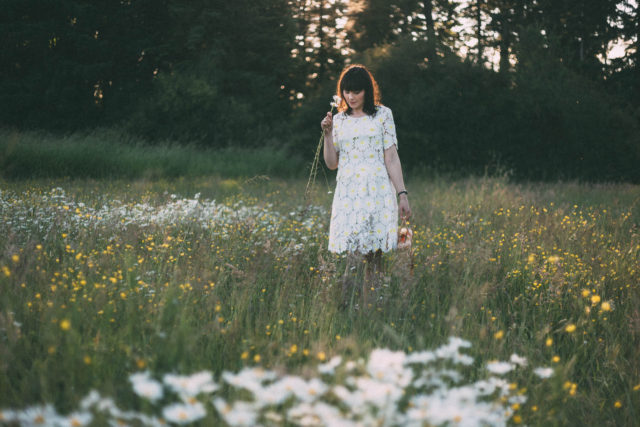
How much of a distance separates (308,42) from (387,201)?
31296mm

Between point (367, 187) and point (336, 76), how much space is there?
2397cm

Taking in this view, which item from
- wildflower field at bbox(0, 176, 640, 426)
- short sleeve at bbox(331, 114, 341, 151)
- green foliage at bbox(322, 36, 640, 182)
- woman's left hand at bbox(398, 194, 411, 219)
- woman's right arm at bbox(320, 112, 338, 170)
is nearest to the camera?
wildflower field at bbox(0, 176, 640, 426)

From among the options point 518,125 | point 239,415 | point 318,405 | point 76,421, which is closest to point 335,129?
point 318,405

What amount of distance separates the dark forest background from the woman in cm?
1197

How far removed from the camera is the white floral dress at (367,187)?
394 centimetres

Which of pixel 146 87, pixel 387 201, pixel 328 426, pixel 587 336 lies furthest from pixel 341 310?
pixel 146 87

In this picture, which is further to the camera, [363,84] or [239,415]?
[363,84]

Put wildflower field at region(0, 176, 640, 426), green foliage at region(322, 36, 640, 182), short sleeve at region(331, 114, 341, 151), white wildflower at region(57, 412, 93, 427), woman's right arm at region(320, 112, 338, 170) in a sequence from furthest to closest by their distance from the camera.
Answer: green foliage at region(322, 36, 640, 182) < short sleeve at region(331, 114, 341, 151) < woman's right arm at region(320, 112, 338, 170) < wildflower field at region(0, 176, 640, 426) < white wildflower at region(57, 412, 93, 427)

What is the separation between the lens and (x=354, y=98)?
3.95m

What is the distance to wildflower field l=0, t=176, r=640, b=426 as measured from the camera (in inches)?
63.9

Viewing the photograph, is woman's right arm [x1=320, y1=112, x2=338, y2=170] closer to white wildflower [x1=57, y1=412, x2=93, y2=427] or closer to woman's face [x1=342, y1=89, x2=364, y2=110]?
woman's face [x1=342, y1=89, x2=364, y2=110]

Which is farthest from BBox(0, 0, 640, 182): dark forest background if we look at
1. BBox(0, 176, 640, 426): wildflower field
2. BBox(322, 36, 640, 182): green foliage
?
BBox(0, 176, 640, 426): wildflower field

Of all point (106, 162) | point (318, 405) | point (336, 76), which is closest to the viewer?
point (318, 405)

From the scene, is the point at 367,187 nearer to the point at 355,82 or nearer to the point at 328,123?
the point at 328,123
